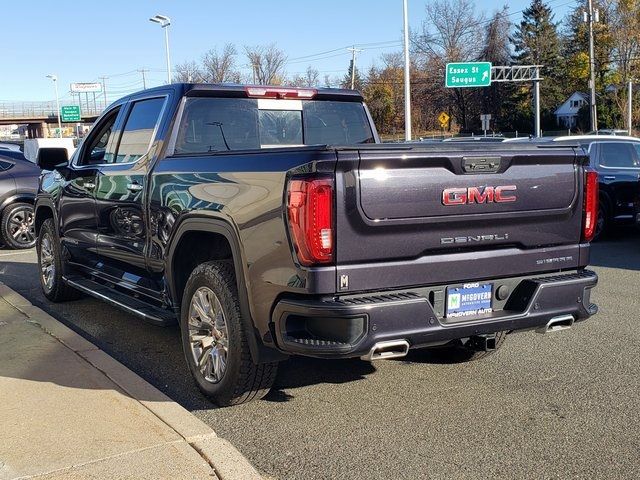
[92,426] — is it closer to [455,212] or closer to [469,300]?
[469,300]

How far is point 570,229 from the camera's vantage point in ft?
14.3

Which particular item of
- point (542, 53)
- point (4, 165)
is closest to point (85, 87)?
point (542, 53)

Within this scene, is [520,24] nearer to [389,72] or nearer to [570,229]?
[389,72]

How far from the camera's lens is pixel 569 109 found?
7612cm

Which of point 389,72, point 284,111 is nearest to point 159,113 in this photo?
point 284,111

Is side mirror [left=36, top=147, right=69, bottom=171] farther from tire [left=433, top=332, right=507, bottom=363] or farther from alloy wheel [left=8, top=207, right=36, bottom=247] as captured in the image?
alloy wheel [left=8, top=207, right=36, bottom=247]

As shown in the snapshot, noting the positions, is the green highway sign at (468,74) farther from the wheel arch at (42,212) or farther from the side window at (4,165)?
the wheel arch at (42,212)

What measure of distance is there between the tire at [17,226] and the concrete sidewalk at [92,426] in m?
7.00

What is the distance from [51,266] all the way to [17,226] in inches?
201

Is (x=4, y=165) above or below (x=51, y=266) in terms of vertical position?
above

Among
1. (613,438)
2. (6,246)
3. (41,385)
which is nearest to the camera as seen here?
(613,438)

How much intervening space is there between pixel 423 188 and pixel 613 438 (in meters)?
1.79

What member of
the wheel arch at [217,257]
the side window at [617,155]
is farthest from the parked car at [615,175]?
the wheel arch at [217,257]

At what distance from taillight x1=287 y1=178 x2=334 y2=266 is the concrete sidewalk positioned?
115cm
